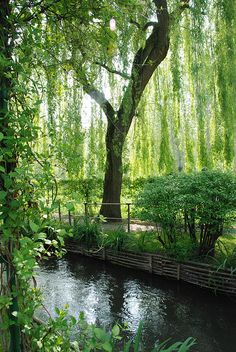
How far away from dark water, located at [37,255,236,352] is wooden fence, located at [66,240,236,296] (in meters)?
0.11

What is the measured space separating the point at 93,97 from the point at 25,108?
620 centimetres

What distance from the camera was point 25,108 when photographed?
1.52 m

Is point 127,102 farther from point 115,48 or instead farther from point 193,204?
point 193,204

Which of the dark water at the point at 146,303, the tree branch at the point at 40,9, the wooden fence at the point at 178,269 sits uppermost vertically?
the tree branch at the point at 40,9

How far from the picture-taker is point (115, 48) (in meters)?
4.66

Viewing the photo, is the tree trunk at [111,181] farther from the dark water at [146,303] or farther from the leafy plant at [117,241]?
the dark water at [146,303]

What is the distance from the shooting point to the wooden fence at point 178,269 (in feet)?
16.9

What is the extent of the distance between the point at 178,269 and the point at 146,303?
0.91 meters

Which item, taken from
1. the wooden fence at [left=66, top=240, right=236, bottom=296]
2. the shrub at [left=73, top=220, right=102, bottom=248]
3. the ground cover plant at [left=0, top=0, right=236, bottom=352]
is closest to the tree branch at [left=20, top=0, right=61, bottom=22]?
the ground cover plant at [left=0, top=0, right=236, bottom=352]

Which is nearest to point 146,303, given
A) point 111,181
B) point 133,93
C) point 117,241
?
point 117,241

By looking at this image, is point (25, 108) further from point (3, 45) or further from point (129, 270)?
point (129, 270)

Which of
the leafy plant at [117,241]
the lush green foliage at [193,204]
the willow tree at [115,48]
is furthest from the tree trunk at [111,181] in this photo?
the lush green foliage at [193,204]

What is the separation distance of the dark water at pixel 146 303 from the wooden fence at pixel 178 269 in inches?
4.3

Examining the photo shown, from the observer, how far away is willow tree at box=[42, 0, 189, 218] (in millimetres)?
2017
